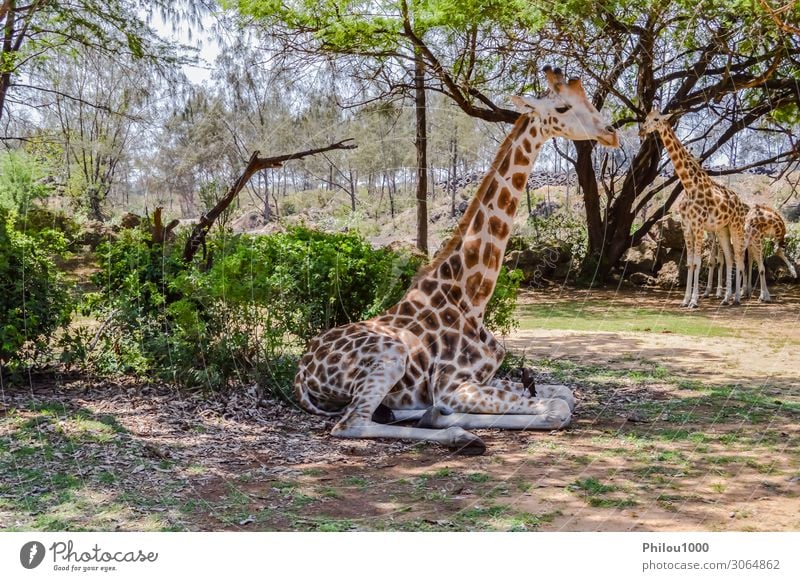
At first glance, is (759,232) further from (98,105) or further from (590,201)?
(98,105)

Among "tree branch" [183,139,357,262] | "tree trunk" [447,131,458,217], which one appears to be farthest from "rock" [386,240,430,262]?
"tree branch" [183,139,357,262]

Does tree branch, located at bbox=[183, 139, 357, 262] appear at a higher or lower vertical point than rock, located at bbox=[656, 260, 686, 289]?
higher

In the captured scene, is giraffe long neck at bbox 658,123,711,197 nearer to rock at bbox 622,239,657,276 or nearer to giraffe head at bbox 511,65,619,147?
giraffe head at bbox 511,65,619,147

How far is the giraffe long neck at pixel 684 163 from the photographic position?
799 centimetres

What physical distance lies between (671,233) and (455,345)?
9.67m

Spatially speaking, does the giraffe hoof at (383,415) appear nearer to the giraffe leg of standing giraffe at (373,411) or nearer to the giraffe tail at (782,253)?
the giraffe leg of standing giraffe at (373,411)

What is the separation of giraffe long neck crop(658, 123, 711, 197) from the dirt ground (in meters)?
3.08

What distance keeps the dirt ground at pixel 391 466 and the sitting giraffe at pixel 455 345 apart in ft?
0.47

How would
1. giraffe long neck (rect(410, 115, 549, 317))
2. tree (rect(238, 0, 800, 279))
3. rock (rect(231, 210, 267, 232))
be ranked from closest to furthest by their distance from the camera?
giraffe long neck (rect(410, 115, 549, 317)), rock (rect(231, 210, 267, 232)), tree (rect(238, 0, 800, 279))

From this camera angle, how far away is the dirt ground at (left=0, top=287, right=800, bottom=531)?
3.10m

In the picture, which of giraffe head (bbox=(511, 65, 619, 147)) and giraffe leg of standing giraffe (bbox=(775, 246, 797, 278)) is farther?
giraffe leg of standing giraffe (bbox=(775, 246, 797, 278))

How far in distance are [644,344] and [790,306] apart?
3.88m

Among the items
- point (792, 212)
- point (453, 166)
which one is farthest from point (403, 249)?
point (792, 212)
